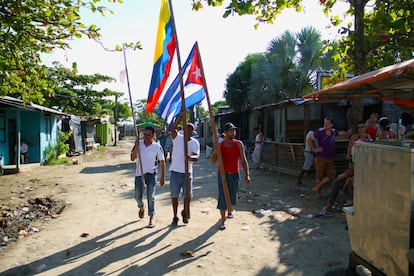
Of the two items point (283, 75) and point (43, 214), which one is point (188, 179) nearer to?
point (43, 214)

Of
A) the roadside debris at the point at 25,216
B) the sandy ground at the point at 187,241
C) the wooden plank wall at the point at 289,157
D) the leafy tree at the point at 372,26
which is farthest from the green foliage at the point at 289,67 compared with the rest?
the roadside debris at the point at 25,216

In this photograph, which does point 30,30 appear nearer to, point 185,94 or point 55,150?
point 185,94

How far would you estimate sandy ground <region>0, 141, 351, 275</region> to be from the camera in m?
4.02

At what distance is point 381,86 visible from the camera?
5574 millimetres

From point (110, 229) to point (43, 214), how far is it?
7.80 ft

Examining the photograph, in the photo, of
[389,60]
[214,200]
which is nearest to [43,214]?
[214,200]

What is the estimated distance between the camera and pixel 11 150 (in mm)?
14656

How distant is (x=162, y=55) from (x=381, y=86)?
366 cm

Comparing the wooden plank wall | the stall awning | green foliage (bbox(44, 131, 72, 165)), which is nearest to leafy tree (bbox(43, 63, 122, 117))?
green foliage (bbox(44, 131, 72, 165))

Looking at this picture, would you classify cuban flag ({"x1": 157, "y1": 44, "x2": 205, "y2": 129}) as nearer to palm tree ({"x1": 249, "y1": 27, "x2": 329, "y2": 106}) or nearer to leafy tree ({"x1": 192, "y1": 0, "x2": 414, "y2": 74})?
leafy tree ({"x1": 192, "y1": 0, "x2": 414, "y2": 74})

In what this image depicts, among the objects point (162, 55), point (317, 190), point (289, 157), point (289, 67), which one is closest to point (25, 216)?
point (162, 55)

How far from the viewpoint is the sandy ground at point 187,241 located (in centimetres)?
402

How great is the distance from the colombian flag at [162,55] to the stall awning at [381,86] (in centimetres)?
259

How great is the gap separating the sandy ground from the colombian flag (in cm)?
220
